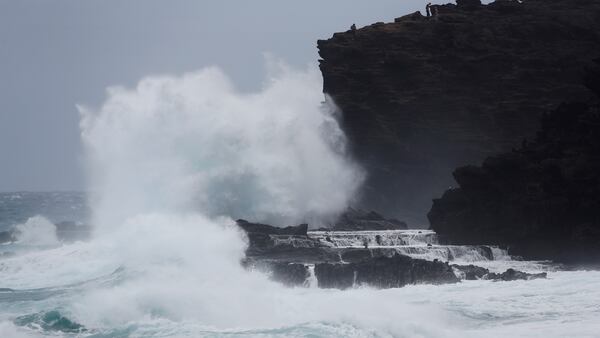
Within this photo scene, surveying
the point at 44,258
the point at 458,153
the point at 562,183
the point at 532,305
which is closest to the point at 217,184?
the point at 44,258

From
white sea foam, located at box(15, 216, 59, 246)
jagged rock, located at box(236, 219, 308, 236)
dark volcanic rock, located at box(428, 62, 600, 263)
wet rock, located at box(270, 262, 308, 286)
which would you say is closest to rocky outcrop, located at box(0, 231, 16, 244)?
white sea foam, located at box(15, 216, 59, 246)

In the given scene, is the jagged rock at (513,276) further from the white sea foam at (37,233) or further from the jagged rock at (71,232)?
the white sea foam at (37,233)

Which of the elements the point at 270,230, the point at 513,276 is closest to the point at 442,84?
the point at 270,230

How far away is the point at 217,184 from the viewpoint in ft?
143

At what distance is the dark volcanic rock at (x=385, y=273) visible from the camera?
2330 cm

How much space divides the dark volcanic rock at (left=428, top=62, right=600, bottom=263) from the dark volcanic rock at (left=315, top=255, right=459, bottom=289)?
228 inches

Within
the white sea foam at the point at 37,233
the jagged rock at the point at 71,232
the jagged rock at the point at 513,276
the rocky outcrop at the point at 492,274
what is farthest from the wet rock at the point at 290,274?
the white sea foam at the point at 37,233

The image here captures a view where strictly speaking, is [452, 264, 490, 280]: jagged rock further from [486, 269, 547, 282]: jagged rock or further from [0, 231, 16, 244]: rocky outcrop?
[0, 231, 16, 244]: rocky outcrop

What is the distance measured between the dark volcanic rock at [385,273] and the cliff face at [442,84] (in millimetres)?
26601

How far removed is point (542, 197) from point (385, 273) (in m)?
8.30

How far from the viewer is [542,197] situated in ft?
97.2

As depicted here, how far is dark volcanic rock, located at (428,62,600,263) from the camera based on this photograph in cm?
2894

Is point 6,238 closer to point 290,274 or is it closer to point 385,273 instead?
point 290,274

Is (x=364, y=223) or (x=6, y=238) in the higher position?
(x=6, y=238)
